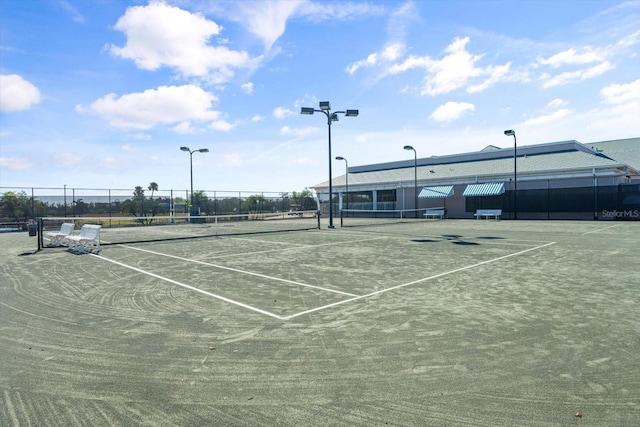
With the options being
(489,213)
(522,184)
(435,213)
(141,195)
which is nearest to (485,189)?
(489,213)

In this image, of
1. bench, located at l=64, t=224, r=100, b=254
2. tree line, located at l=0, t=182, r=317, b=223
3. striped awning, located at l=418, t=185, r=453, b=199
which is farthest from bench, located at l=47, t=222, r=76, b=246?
striped awning, located at l=418, t=185, r=453, b=199

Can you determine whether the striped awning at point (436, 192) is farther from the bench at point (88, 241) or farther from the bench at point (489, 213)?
the bench at point (88, 241)

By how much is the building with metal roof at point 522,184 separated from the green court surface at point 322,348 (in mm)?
28206

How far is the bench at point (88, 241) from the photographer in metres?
13.5

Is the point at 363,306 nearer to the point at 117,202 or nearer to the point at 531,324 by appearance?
the point at 531,324

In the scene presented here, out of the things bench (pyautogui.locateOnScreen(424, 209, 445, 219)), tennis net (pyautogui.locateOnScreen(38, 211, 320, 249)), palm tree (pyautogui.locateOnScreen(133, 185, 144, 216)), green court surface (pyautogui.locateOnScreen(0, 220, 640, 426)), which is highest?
palm tree (pyautogui.locateOnScreen(133, 185, 144, 216))

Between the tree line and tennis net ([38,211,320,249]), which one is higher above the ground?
the tree line

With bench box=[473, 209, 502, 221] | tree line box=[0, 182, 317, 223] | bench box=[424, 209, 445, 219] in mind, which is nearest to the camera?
tree line box=[0, 182, 317, 223]

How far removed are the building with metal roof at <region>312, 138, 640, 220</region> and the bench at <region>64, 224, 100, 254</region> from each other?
91.0ft

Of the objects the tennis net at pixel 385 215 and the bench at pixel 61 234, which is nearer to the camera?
the bench at pixel 61 234

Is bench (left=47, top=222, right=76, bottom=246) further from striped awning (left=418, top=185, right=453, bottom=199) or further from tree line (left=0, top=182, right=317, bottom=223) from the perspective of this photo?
striped awning (left=418, top=185, right=453, bottom=199)

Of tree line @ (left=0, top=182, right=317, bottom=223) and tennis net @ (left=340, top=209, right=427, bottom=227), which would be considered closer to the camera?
tree line @ (left=0, top=182, right=317, bottom=223)

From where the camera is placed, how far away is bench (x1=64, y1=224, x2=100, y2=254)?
13477mm

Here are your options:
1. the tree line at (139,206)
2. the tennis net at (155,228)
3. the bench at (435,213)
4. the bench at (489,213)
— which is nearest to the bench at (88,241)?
the tennis net at (155,228)
